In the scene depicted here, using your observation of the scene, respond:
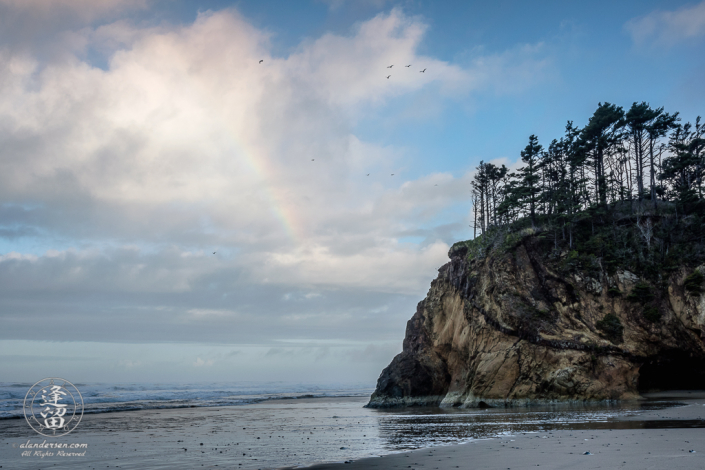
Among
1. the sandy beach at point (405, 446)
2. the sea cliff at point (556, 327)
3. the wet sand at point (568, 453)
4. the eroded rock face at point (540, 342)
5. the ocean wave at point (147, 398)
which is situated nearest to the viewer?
the wet sand at point (568, 453)

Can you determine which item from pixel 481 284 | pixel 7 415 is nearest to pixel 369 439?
pixel 481 284

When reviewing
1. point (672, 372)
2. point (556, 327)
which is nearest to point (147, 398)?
point (556, 327)

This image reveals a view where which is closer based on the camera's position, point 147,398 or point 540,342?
point 540,342

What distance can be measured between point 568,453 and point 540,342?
2265 cm

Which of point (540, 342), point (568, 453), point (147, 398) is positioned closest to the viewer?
point (568, 453)

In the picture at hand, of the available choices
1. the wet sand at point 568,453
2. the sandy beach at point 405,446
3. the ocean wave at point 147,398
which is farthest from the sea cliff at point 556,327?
the ocean wave at point 147,398

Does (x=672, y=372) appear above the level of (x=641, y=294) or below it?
below

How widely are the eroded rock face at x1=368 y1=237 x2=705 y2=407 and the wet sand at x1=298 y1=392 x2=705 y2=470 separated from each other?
1594 centimetres

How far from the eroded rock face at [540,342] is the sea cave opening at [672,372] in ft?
0.25

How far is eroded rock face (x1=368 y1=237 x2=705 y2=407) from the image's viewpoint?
104 ft

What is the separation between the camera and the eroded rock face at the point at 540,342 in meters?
31.7

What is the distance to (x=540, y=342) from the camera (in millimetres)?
32750

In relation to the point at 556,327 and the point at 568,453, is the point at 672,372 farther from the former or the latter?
the point at 568,453

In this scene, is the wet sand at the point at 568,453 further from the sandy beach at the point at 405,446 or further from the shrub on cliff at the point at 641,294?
the shrub on cliff at the point at 641,294
